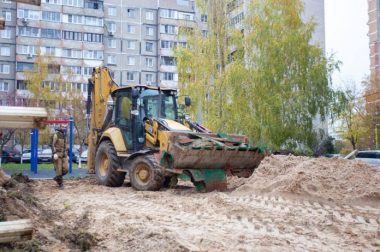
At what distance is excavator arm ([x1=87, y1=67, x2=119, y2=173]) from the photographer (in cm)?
1517

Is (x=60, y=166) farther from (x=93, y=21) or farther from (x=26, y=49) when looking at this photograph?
(x=93, y=21)

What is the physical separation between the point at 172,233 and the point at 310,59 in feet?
61.2

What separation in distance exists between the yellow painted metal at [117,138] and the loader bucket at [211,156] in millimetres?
2456

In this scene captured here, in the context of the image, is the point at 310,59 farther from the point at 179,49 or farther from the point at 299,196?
the point at 299,196

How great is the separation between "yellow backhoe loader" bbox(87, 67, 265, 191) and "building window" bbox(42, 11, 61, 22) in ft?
146

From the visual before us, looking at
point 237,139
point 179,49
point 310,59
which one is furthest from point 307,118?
point 237,139

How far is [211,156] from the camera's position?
11.9m

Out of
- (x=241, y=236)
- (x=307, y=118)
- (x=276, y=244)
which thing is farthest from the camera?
(x=307, y=118)

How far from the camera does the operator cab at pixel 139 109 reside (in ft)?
44.4

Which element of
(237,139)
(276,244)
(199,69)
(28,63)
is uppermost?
(28,63)

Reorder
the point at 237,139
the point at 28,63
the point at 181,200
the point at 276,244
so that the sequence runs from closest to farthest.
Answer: the point at 276,244 → the point at 181,200 → the point at 237,139 → the point at 28,63

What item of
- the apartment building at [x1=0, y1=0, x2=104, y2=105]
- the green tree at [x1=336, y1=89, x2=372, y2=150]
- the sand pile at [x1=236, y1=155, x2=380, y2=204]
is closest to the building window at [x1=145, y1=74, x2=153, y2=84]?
the apartment building at [x1=0, y1=0, x2=104, y2=105]

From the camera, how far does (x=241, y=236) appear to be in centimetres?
617

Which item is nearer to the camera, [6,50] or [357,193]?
[357,193]
